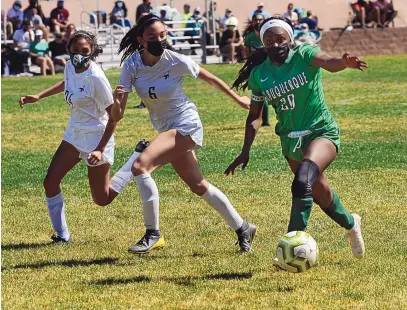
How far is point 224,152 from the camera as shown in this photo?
15258 mm

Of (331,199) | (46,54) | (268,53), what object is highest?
(268,53)

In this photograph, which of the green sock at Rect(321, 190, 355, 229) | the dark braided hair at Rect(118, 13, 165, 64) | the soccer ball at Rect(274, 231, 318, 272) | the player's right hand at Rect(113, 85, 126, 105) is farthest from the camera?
the dark braided hair at Rect(118, 13, 165, 64)

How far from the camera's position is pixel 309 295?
23.0 feet

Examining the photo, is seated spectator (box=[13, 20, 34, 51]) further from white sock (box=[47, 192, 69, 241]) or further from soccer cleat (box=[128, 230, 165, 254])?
soccer cleat (box=[128, 230, 165, 254])

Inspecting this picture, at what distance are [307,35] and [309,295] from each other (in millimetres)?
26831

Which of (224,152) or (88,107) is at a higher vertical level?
(88,107)

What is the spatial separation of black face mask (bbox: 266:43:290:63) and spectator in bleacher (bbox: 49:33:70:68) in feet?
85.9

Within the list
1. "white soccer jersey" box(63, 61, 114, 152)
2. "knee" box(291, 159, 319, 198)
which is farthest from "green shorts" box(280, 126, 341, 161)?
"white soccer jersey" box(63, 61, 114, 152)

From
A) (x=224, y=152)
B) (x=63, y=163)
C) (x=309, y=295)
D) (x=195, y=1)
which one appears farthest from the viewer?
(x=195, y=1)

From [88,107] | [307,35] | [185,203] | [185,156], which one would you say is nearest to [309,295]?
[185,156]

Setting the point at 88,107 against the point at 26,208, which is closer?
the point at 88,107

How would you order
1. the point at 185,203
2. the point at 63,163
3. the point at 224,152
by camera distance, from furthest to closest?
the point at 224,152 → the point at 185,203 → the point at 63,163

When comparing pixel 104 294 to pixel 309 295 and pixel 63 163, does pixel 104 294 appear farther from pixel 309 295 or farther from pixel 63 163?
pixel 63 163

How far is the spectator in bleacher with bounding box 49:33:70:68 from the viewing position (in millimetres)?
33531
